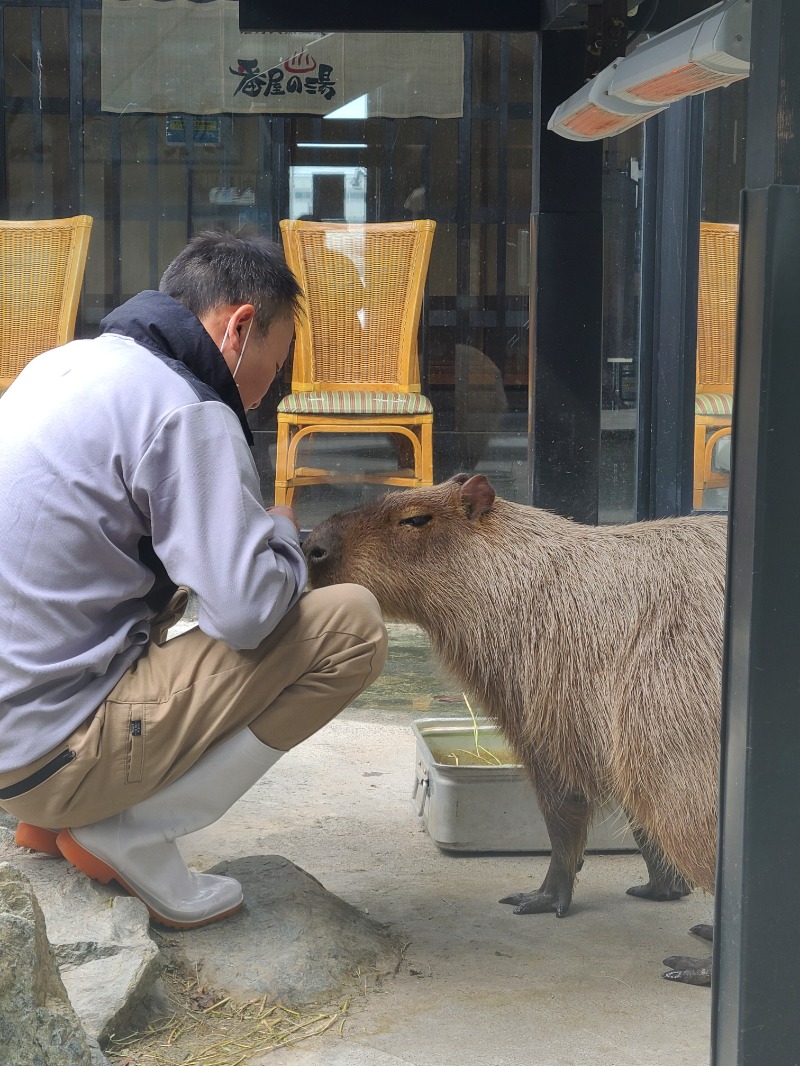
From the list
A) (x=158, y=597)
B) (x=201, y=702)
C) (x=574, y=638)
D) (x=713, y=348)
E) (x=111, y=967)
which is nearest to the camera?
(x=111, y=967)

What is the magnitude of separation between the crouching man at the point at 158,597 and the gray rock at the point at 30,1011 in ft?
1.79

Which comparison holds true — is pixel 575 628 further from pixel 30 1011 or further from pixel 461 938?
pixel 30 1011

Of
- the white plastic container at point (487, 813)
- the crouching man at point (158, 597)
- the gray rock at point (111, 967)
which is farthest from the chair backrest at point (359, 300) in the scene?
the gray rock at point (111, 967)

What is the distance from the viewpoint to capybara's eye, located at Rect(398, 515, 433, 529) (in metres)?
3.00

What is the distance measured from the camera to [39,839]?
2680mm

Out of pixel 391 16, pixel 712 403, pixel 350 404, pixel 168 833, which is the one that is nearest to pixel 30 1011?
pixel 168 833

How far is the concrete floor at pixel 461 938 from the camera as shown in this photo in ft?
7.73

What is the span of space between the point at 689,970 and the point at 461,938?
19.6 inches

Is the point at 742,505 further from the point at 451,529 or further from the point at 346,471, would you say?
the point at 346,471

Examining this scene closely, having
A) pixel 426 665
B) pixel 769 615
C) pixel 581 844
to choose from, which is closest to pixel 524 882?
pixel 581 844

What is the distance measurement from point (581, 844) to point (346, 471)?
3.32 m

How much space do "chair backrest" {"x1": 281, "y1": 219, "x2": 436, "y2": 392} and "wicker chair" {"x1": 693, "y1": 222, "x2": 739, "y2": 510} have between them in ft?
4.24

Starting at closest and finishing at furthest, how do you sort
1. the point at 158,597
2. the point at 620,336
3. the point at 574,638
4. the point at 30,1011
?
the point at 30,1011 < the point at 158,597 < the point at 574,638 < the point at 620,336

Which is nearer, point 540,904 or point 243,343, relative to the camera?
point 243,343
